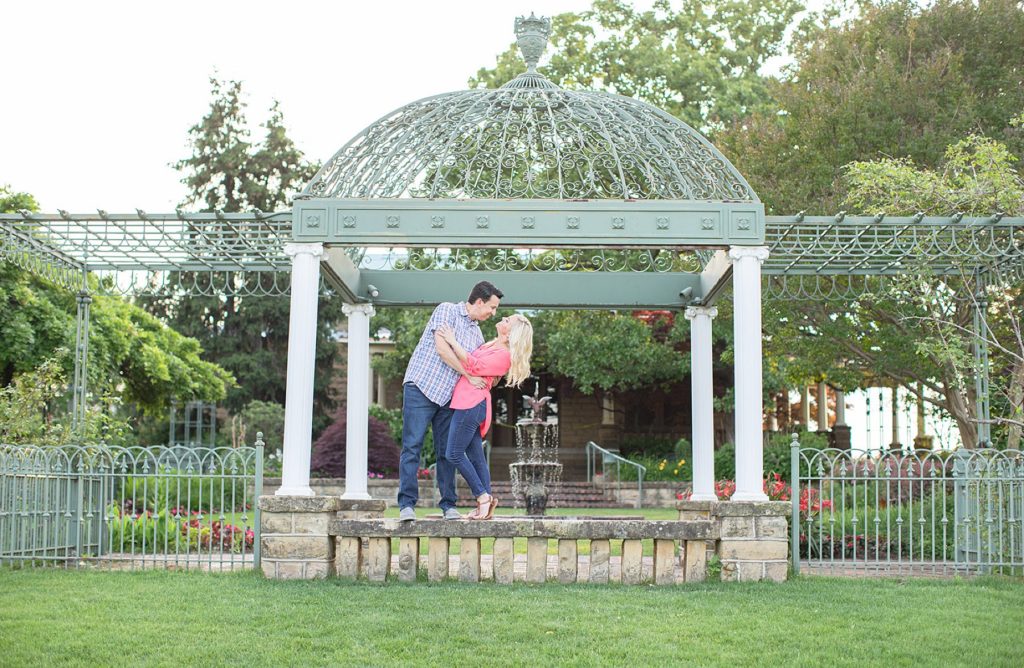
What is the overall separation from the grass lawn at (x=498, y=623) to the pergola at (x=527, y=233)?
4.19 feet

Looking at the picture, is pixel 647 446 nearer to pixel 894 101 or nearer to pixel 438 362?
pixel 894 101

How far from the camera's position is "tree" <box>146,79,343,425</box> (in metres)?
29.6

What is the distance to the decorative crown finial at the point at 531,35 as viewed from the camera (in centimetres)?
1027

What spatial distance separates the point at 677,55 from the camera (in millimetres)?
25062

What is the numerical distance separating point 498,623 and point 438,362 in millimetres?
2411

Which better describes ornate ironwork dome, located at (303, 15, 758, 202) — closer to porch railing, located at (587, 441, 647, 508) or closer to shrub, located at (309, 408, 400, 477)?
porch railing, located at (587, 441, 647, 508)

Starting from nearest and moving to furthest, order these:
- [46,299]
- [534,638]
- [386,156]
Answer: [534,638] → [386,156] → [46,299]

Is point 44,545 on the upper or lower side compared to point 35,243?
lower

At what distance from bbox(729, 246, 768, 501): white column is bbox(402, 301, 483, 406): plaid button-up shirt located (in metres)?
2.21

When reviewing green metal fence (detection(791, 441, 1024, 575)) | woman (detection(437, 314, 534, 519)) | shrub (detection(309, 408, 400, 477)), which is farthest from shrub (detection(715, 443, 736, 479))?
woman (detection(437, 314, 534, 519))

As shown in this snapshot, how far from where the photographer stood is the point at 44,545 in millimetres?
10125

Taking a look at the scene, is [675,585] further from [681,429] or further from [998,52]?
[681,429]

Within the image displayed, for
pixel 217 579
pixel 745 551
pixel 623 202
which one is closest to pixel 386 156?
pixel 623 202

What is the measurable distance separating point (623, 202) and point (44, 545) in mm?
6022
